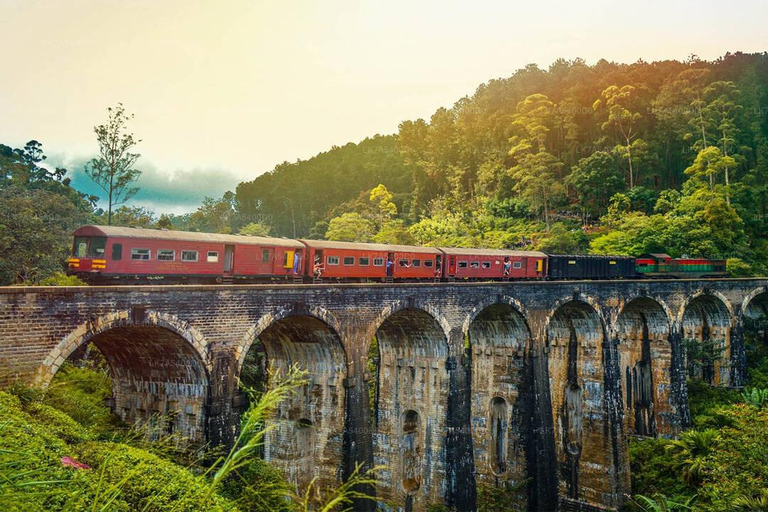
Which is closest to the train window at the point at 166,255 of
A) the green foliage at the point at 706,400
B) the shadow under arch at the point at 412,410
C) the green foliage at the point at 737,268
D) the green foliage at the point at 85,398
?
the green foliage at the point at 85,398

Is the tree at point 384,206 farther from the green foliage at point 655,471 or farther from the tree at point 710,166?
the green foliage at point 655,471

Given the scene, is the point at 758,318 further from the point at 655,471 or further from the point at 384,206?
the point at 384,206

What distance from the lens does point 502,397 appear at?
25828mm

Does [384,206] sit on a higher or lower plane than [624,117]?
lower

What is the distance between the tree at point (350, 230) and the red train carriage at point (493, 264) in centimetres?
2893

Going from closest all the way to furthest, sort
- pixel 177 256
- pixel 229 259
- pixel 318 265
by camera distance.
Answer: pixel 177 256 < pixel 229 259 < pixel 318 265

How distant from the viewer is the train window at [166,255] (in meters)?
16.2

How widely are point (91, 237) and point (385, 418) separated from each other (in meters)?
13.2

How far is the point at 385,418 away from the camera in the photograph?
2344 centimetres

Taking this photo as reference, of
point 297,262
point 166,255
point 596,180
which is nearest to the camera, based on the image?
point 166,255

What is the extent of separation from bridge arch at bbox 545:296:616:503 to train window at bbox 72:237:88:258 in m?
20.5

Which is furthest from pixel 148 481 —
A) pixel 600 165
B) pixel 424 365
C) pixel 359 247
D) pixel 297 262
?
pixel 600 165

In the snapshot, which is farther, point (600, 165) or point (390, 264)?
point (600, 165)

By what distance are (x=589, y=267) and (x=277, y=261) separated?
20632mm
